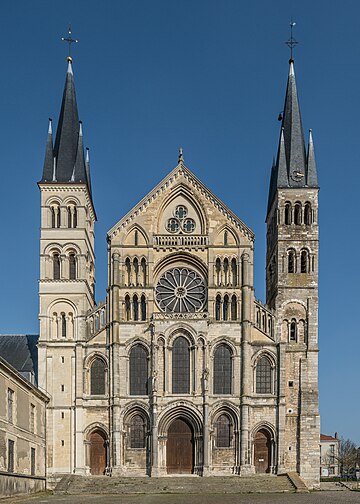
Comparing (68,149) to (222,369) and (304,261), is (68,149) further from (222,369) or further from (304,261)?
(222,369)

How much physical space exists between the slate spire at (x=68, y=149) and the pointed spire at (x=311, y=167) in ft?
53.4

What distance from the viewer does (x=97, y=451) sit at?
5547 centimetres

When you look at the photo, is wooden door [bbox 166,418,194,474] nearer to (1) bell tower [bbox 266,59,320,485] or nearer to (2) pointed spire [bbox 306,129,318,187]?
(1) bell tower [bbox 266,59,320,485]

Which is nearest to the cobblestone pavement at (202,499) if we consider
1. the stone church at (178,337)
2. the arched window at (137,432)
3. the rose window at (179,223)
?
the stone church at (178,337)

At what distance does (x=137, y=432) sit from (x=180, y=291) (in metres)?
10.3

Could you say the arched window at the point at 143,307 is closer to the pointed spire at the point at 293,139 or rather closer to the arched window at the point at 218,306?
the arched window at the point at 218,306

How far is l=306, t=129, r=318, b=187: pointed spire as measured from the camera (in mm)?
58625

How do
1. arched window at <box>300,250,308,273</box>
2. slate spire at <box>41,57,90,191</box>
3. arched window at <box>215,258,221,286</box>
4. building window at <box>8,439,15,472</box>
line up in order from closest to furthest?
building window at <box>8,439,15,472</box> < arched window at <box>215,258,221,286</box> < arched window at <box>300,250,308,273</box> < slate spire at <box>41,57,90,191</box>

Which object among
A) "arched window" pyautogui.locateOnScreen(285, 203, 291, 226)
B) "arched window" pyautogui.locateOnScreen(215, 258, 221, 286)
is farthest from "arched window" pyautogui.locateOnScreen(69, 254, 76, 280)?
"arched window" pyautogui.locateOnScreen(285, 203, 291, 226)

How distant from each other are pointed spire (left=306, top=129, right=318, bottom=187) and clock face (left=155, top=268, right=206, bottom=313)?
10742mm

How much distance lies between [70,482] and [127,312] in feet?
39.7

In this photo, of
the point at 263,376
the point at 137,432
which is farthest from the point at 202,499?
the point at 263,376

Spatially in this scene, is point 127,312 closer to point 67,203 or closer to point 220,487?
point 67,203

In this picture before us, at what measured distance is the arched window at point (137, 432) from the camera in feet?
182
